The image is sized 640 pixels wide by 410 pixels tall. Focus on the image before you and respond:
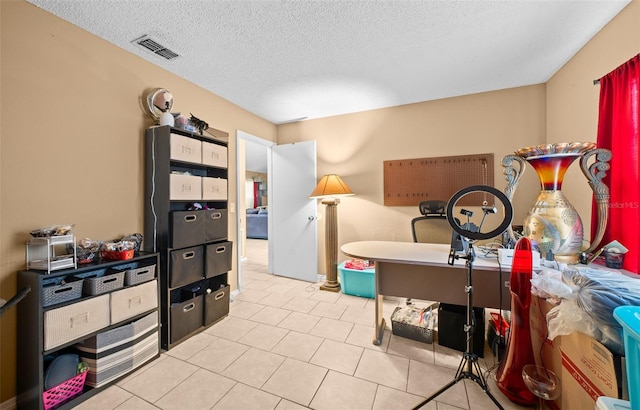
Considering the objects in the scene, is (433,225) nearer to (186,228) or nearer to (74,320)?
(186,228)

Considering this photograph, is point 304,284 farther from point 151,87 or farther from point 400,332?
point 151,87

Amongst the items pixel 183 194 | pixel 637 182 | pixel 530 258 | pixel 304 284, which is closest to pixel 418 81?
pixel 637 182

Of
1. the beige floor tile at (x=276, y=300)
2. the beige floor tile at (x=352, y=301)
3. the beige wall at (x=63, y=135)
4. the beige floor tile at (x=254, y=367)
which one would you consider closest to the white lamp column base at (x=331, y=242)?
the beige floor tile at (x=352, y=301)

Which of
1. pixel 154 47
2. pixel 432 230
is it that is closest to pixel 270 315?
pixel 432 230

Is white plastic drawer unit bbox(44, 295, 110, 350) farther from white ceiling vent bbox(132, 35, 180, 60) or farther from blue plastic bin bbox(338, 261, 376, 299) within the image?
blue plastic bin bbox(338, 261, 376, 299)

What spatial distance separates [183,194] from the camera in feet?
7.09

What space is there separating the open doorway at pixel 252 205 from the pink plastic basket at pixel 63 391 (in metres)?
1.72

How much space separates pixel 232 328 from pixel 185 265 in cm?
79

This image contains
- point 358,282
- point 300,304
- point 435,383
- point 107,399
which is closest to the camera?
point 107,399

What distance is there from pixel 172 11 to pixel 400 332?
312 cm

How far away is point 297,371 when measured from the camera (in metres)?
1.72

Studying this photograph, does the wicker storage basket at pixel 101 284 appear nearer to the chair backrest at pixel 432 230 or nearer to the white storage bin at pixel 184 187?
the white storage bin at pixel 184 187

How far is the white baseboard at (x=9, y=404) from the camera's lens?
1422mm

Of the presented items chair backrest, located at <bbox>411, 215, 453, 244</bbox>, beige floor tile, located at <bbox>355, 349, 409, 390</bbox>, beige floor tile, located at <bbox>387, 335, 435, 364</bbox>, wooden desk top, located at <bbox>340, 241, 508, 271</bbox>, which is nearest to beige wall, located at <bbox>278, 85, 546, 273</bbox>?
chair backrest, located at <bbox>411, 215, 453, 244</bbox>
